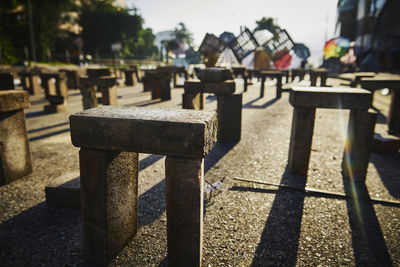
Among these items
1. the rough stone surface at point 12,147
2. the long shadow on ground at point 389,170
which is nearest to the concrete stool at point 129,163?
the rough stone surface at point 12,147

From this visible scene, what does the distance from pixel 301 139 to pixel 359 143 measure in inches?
23.7

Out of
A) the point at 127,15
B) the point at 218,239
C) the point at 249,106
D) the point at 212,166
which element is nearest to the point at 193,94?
the point at 212,166

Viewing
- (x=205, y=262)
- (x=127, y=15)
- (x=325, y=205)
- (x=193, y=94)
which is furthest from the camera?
(x=127, y=15)

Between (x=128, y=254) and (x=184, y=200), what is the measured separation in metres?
0.73

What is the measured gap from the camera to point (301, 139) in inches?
113

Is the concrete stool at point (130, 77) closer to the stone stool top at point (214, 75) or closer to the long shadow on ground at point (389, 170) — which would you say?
the stone stool top at point (214, 75)

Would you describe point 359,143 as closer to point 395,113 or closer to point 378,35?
point 395,113

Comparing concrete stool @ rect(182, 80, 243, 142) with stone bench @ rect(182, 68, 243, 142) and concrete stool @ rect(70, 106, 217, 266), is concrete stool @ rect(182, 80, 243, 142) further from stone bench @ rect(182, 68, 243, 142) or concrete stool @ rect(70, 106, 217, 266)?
concrete stool @ rect(70, 106, 217, 266)

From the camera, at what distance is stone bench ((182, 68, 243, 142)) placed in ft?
13.3

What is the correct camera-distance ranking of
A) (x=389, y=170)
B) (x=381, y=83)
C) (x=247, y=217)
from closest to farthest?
(x=247, y=217) < (x=389, y=170) < (x=381, y=83)

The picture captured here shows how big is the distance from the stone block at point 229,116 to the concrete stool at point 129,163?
2582mm

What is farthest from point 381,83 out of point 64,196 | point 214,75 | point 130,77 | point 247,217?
point 130,77

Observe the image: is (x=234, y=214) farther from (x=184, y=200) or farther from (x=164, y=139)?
(x=164, y=139)

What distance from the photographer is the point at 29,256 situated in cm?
174
